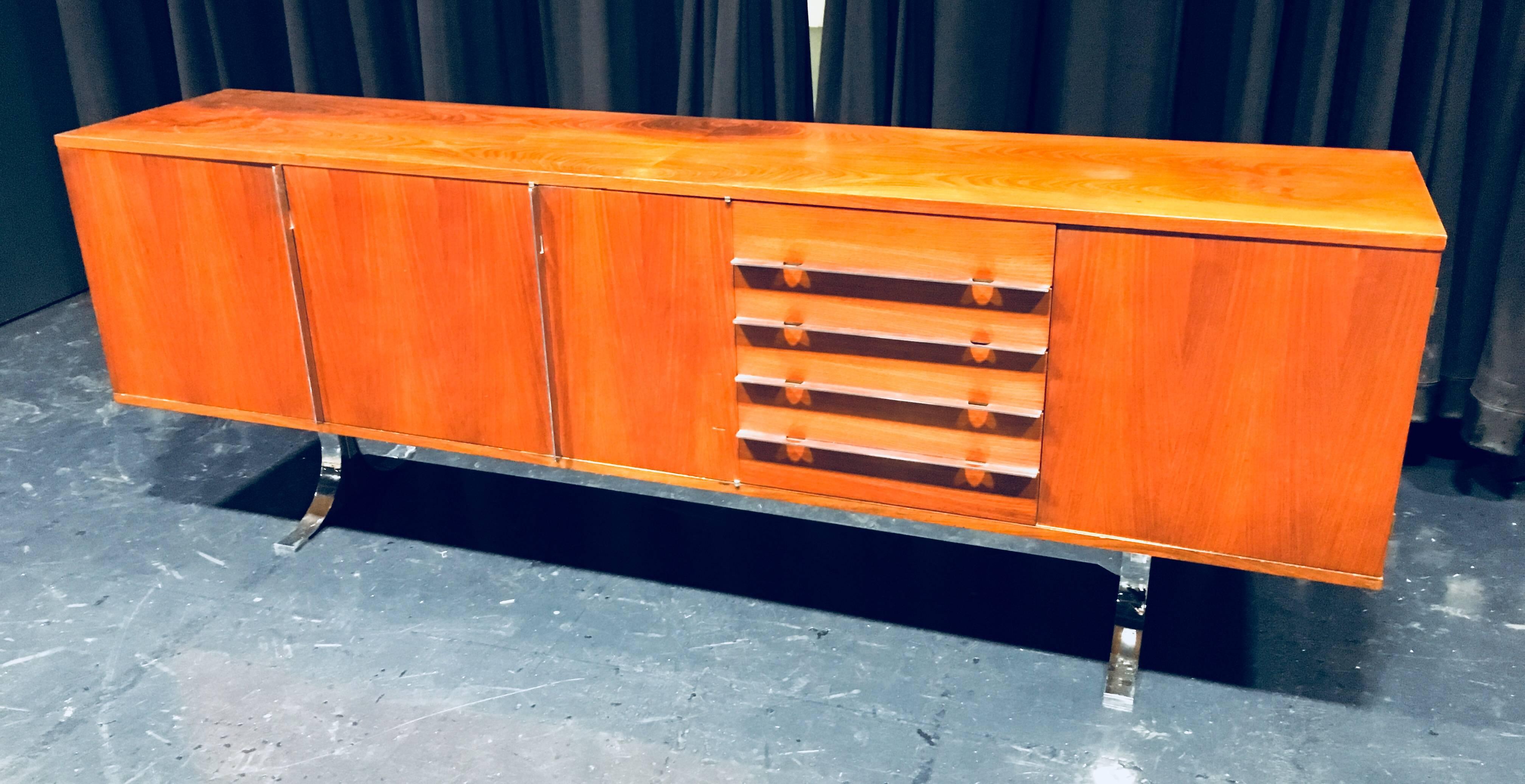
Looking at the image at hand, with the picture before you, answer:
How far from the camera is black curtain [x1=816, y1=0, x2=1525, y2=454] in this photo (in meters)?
2.05

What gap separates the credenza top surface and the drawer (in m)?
0.13

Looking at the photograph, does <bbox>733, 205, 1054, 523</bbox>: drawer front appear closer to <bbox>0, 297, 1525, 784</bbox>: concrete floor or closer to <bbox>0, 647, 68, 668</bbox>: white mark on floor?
<bbox>0, 297, 1525, 784</bbox>: concrete floor

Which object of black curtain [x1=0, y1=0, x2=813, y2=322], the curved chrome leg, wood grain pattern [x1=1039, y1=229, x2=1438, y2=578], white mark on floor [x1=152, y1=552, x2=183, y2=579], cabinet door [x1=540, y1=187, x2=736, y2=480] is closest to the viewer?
wood grain pattern [x1=1039, y1=229, x2=1438, y2=578]

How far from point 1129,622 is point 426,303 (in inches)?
43.0

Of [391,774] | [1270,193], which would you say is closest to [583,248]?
[391,774]

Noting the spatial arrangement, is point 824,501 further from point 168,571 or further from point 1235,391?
point 168,571

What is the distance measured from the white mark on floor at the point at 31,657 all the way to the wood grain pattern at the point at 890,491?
101 centimetres

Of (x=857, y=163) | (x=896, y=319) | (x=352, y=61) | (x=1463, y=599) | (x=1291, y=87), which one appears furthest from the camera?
(x=352, y=61)

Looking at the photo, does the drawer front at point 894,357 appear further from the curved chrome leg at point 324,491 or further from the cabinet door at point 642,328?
the curved chrome leg at point 324,491

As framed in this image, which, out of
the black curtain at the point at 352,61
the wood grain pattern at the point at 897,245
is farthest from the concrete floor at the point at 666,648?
the black curtain at the point at 352,61

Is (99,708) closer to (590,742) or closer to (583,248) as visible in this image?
(590,742)

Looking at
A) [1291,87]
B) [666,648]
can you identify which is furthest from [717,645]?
[1291,87]

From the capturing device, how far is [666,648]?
1.83 m

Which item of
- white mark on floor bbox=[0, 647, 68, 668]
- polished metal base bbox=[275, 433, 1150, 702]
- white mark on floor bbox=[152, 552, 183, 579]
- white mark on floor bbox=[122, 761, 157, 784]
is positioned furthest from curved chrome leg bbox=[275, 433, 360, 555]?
white mark on floor bbox=[122, 761, 157, 784]
